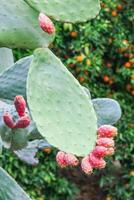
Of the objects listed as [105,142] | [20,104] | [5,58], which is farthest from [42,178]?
[105,142]

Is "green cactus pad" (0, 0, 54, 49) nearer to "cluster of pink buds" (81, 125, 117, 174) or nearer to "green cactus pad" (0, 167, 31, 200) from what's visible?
"cluster of pink buds" (81, 125, 117, 174)

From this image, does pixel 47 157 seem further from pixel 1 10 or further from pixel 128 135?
pixel 1 10

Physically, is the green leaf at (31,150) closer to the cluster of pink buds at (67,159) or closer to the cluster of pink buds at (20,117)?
the cluster of pink buds at (20,117)

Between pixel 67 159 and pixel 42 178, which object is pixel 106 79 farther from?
pixel 67 159

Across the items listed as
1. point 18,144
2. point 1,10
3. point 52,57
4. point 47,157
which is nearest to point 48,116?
point 52,57

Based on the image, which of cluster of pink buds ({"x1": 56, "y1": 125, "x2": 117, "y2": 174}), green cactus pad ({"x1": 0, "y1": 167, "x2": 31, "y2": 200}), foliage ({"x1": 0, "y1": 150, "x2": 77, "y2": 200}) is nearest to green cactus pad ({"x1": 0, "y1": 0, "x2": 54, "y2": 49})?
cluster of pink buds ({"x1": 56, "y1": 125, "x2": 117, "y2": 174})

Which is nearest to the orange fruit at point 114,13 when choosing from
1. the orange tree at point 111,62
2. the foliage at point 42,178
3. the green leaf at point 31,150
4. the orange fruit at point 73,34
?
the orange tree at point 111,62
